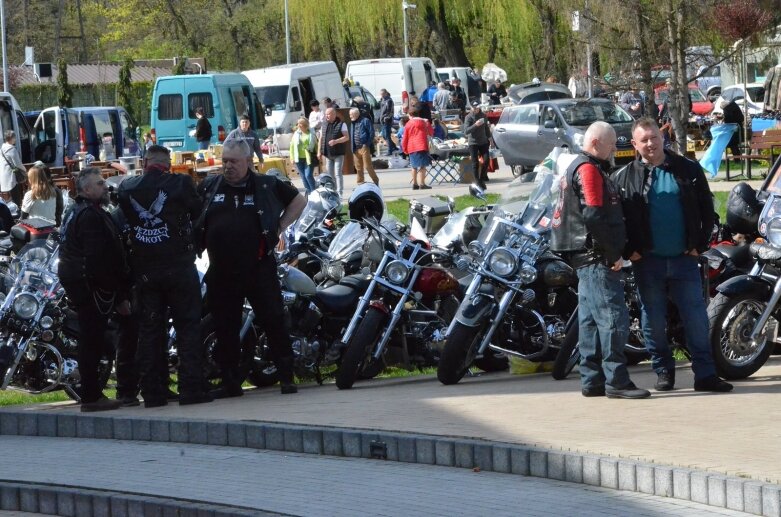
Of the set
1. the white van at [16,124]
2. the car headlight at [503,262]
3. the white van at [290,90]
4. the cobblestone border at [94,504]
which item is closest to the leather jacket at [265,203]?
the car headlight at [503,262]

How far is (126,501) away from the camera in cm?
703

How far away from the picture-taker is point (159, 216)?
30.9ft

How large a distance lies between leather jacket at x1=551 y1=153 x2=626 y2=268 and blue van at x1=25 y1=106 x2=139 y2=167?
24465 millimetres

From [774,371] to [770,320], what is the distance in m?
0.52

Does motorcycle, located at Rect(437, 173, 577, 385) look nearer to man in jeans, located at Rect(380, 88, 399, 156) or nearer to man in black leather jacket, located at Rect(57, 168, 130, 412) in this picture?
man in black leather jacket, located at Rect(57, 168, 130, 412)

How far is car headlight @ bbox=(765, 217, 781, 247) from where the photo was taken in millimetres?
9617

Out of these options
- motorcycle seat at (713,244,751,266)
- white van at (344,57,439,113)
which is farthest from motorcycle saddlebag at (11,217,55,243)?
white van at (344,57,439,113)

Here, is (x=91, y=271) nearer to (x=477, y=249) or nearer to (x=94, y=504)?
(x=94, y=504)

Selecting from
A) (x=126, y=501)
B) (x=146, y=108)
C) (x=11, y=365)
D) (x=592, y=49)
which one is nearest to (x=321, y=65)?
(x=592, y=49)

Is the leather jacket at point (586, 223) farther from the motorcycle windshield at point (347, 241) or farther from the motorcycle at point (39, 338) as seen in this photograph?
the motorcycle at point (39, 338)

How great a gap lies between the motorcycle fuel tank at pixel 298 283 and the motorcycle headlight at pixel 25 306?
1.83 metres

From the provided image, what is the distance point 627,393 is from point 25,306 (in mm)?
4377

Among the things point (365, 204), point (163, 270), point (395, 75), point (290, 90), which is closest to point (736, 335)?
point (365, 204)

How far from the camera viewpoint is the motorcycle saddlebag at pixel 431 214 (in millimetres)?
11930
